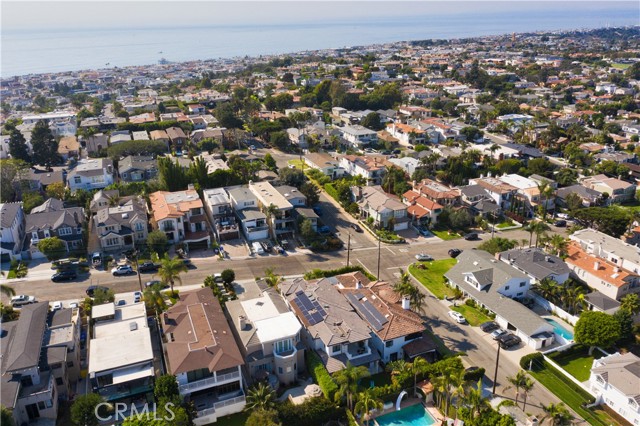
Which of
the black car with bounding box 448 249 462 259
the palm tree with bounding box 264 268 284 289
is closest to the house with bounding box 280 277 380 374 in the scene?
the palm tree with bounding box 264 268 284 289

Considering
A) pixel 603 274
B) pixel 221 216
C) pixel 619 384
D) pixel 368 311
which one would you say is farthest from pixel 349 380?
pixel 221 216

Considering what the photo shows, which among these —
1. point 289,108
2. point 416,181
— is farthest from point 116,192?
point 289,108

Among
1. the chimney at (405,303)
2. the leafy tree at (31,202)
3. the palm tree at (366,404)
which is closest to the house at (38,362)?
the palm tree at (366,404)

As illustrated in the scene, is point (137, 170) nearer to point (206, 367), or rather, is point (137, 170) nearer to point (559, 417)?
point (206, 367)

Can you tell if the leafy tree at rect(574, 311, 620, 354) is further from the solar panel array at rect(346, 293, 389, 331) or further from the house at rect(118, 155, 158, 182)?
the house at rect(118, 155, 158, 182)

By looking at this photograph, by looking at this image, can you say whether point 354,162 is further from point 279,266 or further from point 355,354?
point 355,354

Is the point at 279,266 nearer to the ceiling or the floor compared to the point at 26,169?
nearer to the floor
